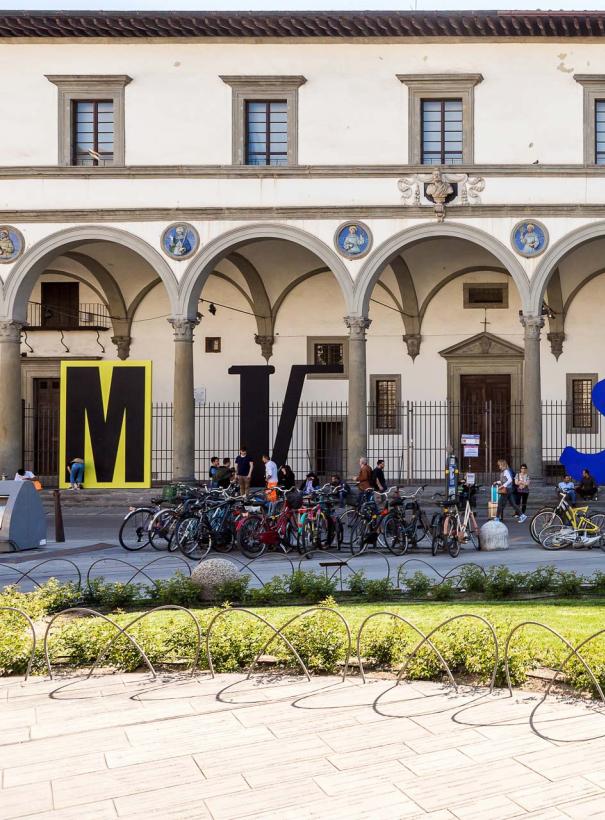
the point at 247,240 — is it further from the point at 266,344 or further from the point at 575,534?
the point at 575,534

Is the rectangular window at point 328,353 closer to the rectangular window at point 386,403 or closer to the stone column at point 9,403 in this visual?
the rectangular window at point 386,403

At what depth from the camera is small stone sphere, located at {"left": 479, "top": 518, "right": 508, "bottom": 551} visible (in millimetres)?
15680

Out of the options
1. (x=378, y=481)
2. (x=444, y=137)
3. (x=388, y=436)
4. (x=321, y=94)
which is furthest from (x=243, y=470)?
(x=444, y=137)

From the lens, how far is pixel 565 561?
1416cm

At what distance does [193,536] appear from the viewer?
15.3 m

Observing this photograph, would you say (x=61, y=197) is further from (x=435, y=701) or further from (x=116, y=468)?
(x=435, y=701)

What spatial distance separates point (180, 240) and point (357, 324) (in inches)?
165

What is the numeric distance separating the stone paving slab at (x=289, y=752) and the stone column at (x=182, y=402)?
49.4 ft

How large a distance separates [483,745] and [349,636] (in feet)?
6.18

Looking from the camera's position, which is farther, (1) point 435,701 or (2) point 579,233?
(2) point 579,233

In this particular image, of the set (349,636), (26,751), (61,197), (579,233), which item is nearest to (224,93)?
(61,197)

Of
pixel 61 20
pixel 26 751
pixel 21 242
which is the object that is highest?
pixel 61 20

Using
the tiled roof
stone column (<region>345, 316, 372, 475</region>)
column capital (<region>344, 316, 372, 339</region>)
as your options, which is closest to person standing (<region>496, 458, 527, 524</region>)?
stone column (<region>345, 316, 372, 475</region>)

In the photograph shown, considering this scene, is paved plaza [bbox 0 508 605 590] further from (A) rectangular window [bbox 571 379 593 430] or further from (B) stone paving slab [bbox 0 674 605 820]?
(A) rectangular window [bbox 571 379 593 430]
